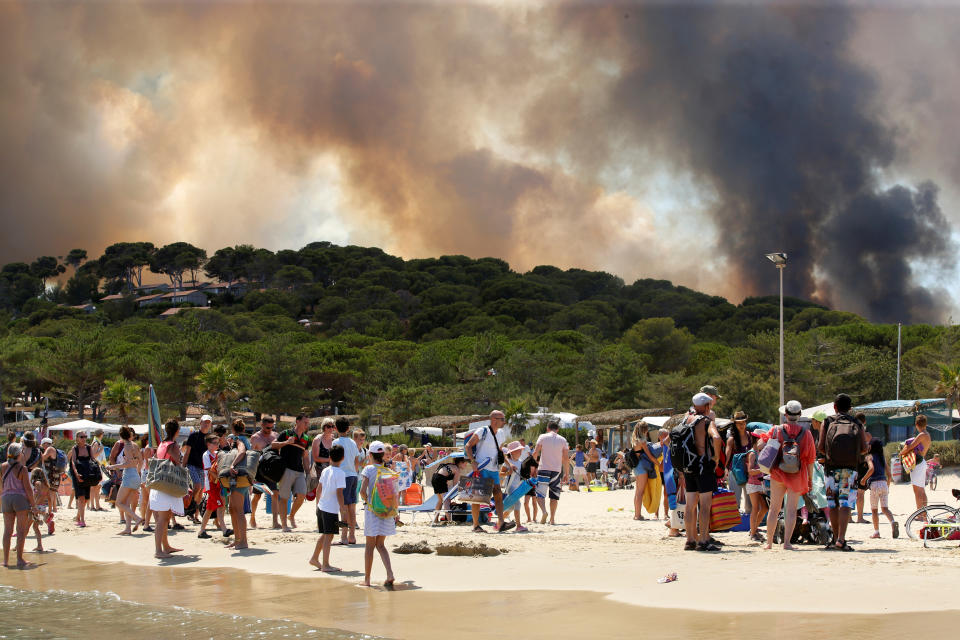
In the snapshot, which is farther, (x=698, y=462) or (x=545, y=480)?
(x=545, y=480)

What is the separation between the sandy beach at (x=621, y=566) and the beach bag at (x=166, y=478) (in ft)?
2.76

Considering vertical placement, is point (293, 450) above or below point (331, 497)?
above

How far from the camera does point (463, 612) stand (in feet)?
22.8

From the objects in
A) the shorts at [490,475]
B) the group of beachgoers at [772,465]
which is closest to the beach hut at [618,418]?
the shorts at [490,475]

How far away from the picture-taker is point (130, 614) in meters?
7.68

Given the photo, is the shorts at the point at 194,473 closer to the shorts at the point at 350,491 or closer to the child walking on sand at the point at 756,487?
the shorts at the point at 350,491

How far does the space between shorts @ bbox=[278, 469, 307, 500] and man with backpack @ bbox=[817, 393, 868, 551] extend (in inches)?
233

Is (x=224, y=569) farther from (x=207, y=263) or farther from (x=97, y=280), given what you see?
(x=97, y=280)

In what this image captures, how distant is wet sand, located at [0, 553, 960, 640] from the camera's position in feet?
19.4

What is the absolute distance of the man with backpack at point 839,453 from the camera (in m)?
8.54

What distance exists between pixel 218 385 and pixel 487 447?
3685 centimetres

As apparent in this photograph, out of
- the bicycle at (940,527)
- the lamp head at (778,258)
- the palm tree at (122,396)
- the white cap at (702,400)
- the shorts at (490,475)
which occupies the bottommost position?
the bicycle at (940,527)

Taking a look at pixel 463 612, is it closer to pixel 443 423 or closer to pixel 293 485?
pixel 293 485

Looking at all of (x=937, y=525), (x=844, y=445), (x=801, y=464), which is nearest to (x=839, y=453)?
(x=844, y=445)
